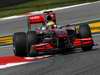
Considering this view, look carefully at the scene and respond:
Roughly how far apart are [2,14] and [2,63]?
9.78 m

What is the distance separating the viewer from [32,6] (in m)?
21.1

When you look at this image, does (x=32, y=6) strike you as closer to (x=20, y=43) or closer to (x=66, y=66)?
(x=20, y=43)

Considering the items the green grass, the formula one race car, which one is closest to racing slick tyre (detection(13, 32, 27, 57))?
the formula one race car

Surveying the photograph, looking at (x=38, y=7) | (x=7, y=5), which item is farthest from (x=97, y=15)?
(x=7, y=5)

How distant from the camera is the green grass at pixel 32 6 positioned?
20.2 metres

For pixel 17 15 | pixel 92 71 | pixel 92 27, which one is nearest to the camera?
pixel 92 71

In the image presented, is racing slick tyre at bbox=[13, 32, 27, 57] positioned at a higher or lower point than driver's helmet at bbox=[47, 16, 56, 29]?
lower

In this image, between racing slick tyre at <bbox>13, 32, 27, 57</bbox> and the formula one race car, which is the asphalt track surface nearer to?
the formula one race car

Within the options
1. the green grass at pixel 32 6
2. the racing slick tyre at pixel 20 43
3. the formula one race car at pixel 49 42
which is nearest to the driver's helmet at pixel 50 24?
the formula one race car at pixel 49 42

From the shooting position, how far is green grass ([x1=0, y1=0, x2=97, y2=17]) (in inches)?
796

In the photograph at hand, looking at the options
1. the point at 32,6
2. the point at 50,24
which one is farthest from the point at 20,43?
the point at 32,6

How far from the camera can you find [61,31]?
1151cm

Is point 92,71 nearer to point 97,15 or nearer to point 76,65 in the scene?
point 76,65

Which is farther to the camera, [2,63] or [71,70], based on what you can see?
[2,63]
